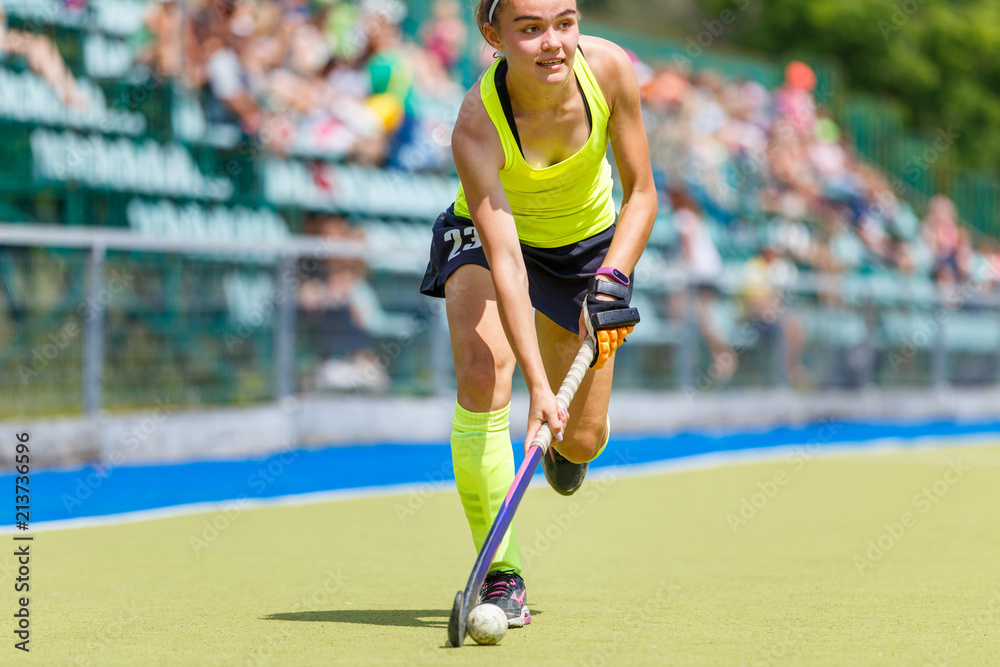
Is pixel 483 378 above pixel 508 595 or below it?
above

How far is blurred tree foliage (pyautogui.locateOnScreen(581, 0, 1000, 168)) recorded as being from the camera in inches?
1177

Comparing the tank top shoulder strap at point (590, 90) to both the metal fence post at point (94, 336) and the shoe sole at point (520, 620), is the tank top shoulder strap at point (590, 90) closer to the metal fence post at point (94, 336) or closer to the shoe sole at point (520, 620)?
the shoe sole at point (520, 620)

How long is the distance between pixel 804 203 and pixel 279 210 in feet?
27.1

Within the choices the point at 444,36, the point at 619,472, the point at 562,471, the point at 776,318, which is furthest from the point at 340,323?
the point at 776,318

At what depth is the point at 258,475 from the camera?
8.80 metres

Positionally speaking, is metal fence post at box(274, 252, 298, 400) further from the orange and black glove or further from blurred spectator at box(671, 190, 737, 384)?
the orange and black glove

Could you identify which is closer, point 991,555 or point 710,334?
point 991,555

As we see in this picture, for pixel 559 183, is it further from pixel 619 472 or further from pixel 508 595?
pixel 619 472

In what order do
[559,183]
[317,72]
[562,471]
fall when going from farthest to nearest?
[317,72] → [562,471] → [559,183]

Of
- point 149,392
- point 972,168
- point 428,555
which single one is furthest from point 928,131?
point 428,555

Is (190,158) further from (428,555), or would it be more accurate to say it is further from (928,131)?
(928,131)

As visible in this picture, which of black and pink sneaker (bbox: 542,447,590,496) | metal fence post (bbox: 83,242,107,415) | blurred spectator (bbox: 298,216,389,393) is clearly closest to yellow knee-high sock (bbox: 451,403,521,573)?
black and pink sneaker (bbox: 542,447,590,496)

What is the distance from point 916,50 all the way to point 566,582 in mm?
27886

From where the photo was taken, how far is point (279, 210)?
1143 cm
